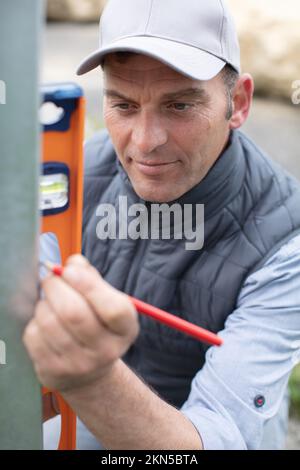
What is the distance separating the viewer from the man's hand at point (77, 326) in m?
0.74

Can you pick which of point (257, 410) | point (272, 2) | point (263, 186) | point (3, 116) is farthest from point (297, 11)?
point (3, 116)

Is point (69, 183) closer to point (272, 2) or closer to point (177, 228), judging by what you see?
point (177, 228)

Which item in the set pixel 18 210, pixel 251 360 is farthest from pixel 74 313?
pixel 251 360

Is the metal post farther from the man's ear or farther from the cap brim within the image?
the man's ear

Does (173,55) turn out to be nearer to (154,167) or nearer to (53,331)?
(154,167)

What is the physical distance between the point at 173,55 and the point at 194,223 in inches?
15.9

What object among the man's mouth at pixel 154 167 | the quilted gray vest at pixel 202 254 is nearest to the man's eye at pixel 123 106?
the man's mouth at pixel 154 167

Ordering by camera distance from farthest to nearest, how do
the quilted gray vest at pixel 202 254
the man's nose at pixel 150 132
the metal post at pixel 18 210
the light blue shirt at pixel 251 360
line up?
the quilted gray vest at pixel 202 254 → the man's nose at pixel 150 132 → the light blue shirt at pixel 251 360 → the metal post at pixel 18 210

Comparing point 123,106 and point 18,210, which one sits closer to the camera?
point 18,210

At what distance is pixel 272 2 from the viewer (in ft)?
17.0

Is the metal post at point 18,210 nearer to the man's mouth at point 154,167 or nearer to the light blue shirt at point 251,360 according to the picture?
the light blue shirt at point 251,360

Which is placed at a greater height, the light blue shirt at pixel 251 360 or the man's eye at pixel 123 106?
the man's eye at pixel 123 106

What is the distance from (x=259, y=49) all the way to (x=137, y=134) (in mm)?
4038

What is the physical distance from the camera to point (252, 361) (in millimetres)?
1336
